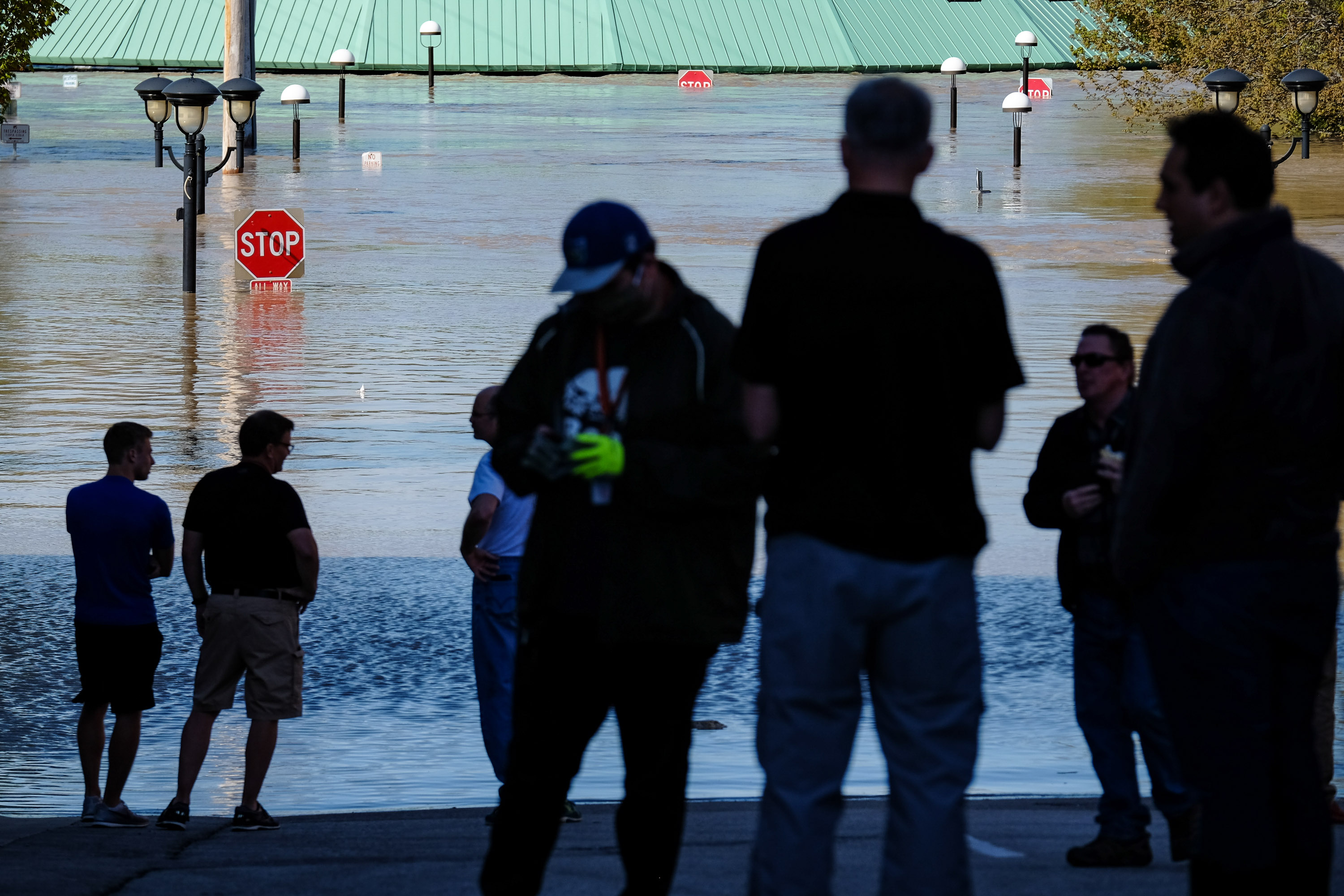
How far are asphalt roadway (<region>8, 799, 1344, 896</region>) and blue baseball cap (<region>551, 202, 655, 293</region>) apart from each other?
65.7 inches

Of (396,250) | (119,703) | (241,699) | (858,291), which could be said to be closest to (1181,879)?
(858,291)

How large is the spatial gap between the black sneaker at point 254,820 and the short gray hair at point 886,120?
376cm

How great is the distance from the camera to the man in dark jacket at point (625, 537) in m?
3.96

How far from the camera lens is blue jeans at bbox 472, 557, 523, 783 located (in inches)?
264

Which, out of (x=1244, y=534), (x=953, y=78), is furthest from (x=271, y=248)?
(x=953, y=78)

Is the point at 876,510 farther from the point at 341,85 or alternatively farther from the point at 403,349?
the point at 341,85

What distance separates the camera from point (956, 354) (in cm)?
370

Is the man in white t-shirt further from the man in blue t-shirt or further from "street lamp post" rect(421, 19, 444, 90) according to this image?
"street lamp post" rect(421, 19, 444, 90)

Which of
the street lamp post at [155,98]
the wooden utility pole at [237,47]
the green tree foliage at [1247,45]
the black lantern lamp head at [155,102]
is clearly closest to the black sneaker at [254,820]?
the street lamp post at [155,98]

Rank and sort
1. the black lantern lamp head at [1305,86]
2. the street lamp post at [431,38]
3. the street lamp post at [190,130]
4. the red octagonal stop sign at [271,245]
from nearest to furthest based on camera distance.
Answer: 1. the street lamp post at [190,130]
2. the red octagonal stop sign at [271,245]
3. the black lantern lamp head at [1305,86]
4. the street lamp post at [431,38]

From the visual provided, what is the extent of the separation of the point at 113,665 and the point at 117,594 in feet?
0.84

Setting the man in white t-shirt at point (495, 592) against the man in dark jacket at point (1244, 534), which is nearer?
the man in dark jacket at point (1244, 534)

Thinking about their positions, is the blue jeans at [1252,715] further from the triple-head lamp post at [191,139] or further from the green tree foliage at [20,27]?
the green tree foliage at [20,27]

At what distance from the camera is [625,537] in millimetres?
4004
